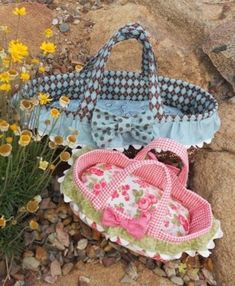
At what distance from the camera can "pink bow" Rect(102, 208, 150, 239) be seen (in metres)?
1.73

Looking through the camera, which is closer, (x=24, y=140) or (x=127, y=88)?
(x=24, y=140)

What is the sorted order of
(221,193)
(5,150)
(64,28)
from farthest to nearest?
(64,28)
(221,193)
(5,150)

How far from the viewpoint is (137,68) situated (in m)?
2.58

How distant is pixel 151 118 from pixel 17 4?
1068mm

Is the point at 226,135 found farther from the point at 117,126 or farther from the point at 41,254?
the point at 41,254

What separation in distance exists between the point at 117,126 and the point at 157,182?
0.70ft

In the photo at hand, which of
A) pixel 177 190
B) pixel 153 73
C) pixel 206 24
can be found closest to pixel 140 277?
pixel 177 190

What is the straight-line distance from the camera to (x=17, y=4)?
9.03 ft

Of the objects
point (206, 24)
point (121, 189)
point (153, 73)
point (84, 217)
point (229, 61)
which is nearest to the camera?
point (84, 217)

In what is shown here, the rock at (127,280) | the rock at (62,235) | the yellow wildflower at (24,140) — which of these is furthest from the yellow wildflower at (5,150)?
the rock at (127,280)

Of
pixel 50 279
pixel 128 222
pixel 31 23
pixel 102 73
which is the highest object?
pixel 102 73

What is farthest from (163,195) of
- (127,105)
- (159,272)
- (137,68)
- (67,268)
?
(137,68)

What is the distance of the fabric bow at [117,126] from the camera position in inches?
77.5

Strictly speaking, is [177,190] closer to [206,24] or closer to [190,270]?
[190,270]
